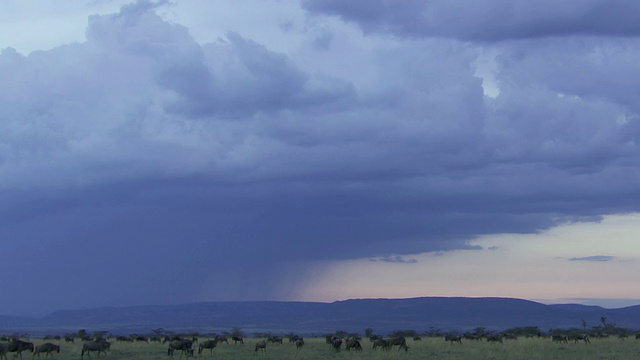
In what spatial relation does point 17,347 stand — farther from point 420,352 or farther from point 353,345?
point 420,352

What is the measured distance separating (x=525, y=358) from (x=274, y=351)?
1583cm

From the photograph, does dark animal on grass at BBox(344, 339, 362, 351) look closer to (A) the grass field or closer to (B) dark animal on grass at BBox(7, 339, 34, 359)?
(A) the grass field

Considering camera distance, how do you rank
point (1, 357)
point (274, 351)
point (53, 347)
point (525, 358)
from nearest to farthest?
1. point (525, 358)
2. point (1, 357)
3. point (53, 347)
4. point (274, 351)

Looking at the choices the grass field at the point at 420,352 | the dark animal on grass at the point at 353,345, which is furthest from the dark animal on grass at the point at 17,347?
the dark animal on grass at the point at 353,345

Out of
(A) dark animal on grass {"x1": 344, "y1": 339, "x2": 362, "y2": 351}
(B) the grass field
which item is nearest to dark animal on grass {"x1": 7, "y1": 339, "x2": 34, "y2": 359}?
(B) the grass field

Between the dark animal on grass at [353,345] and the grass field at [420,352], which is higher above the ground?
the dark animal on grass at [353,345]

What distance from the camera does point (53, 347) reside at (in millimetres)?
49500

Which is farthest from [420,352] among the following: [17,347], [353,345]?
[17,347]

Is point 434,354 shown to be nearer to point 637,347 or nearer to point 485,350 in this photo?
point 485,350

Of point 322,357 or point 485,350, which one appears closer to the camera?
point 322,357

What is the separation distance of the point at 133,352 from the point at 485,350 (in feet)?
65.6

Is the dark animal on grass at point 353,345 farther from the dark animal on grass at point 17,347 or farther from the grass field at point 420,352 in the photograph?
the dark animal on grass at point 17,347

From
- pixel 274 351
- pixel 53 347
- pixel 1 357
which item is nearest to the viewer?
pixel 1 357

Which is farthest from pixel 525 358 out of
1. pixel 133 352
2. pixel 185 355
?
pixel 133 352
